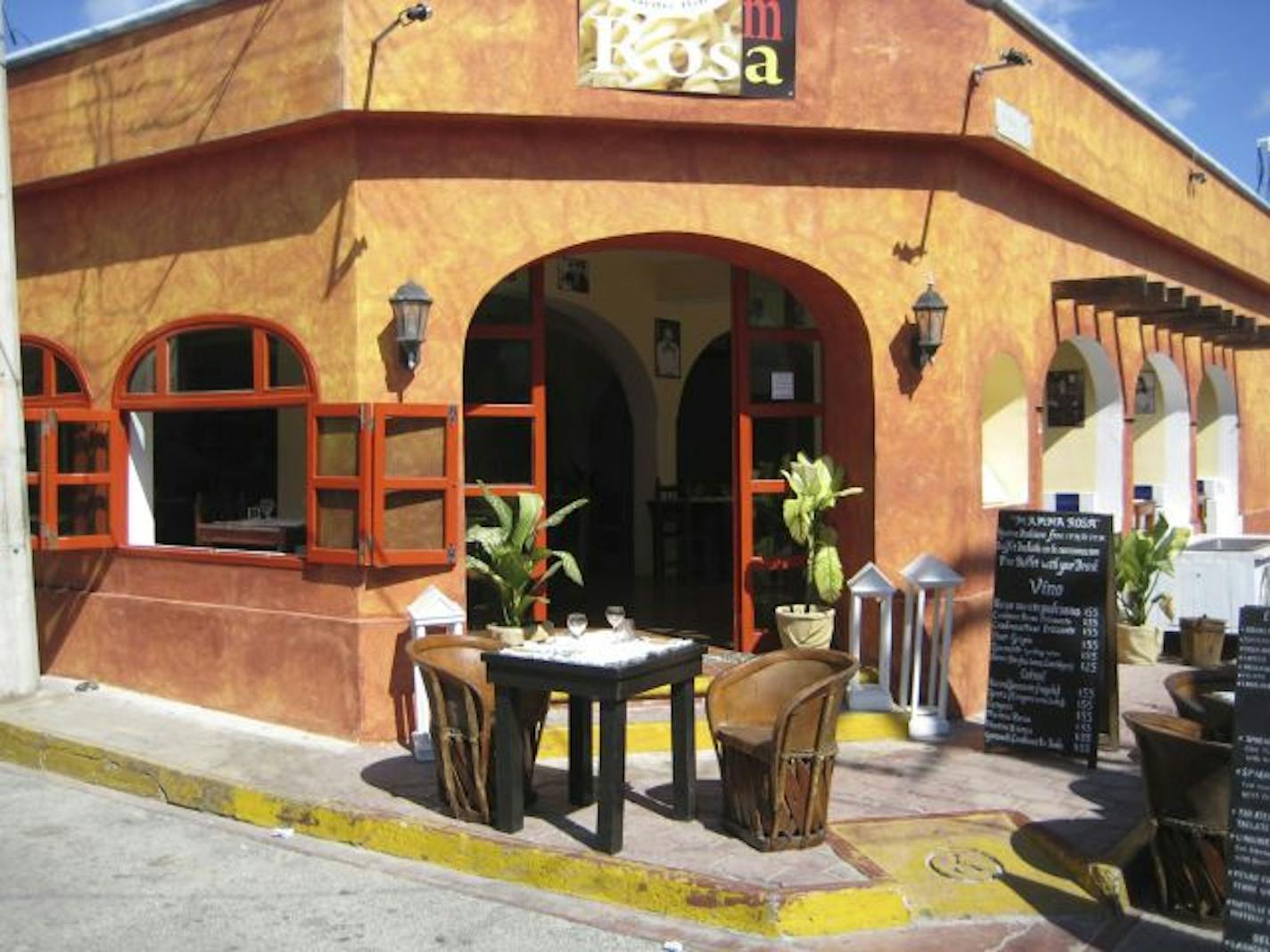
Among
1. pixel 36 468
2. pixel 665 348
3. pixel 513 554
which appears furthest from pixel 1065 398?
pixel 36 468

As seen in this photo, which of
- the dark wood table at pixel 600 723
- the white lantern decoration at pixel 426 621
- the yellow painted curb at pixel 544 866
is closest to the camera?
the yellow painted curb at pixel 544 866

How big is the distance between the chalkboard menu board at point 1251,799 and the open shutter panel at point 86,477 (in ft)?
24.2

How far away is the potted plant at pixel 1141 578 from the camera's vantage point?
9.91 metres

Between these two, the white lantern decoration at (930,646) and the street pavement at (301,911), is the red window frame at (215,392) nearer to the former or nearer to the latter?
the street pavement at (301,911)

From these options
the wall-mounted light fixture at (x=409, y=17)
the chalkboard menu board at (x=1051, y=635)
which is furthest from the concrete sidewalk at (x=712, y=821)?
the wall-mounted light fixture at (x=409, y=17)

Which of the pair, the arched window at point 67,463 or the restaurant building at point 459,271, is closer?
the restaurant building at point 459,271

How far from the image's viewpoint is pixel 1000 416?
9086 millimetres

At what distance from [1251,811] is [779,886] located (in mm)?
1819

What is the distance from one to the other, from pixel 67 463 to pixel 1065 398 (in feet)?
28.2

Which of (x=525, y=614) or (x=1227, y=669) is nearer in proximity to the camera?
(x=1227, y=669)

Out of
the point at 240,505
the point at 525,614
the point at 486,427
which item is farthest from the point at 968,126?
the point at 240,505

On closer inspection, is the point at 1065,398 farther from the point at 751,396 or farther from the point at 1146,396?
the point at 751,396

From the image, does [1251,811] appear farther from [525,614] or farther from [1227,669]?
[525,614]

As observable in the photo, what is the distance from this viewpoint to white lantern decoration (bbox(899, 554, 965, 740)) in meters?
7.38
